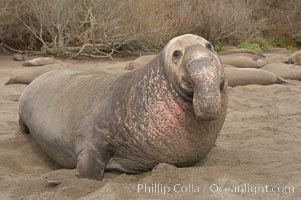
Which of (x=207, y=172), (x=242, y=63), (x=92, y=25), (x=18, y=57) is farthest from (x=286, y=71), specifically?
(x=207, y=172)

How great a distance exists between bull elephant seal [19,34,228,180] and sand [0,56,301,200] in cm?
11

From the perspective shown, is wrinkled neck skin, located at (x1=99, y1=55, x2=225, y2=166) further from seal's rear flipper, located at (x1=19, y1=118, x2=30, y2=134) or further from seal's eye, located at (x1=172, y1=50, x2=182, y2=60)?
seal's rear flipper, located at (x1=19, y1=118, x2=30, y2=134)

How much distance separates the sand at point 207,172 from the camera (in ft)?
9.18

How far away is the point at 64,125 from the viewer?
370cm

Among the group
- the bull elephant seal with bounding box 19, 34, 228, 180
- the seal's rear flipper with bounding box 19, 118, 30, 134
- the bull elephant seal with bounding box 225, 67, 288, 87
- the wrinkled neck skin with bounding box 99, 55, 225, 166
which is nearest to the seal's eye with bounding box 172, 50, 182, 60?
the bull elephant seal with bounding box 19, 34, 228, 180

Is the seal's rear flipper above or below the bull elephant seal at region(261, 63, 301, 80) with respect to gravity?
above

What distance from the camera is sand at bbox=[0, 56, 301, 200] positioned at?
9.18 ft

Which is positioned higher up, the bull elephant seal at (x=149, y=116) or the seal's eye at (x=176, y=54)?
the seal's eye at (x=176, y=54)

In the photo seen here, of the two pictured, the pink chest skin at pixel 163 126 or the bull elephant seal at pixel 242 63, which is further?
the bull elephant seal at pixel 242 63

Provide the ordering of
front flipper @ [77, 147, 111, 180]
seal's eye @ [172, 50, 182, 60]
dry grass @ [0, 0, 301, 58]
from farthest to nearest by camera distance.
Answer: dry grass @ [0, 0, 301, 58] < front flipper @ [77, 147, 111, 180] < seal's eye @ [172, 50, 182, 60]

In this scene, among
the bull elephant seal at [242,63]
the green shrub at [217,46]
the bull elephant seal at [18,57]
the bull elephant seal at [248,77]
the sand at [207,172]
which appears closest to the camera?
the sand at [207,172]

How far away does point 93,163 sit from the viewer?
328 cm

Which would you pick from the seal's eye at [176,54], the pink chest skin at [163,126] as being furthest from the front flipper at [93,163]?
the seal's eye at [176,54]

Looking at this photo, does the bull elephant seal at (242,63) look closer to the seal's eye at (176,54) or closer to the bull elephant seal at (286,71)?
the bull elephant seal at (286,71)
